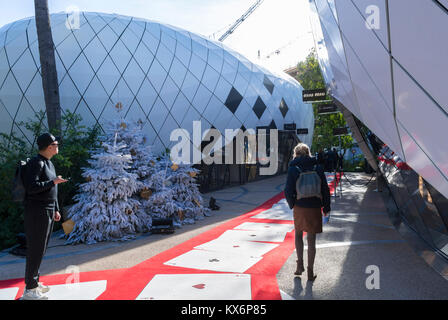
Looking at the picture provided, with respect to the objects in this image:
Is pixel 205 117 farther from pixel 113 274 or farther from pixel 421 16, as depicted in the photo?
pixel 421 16

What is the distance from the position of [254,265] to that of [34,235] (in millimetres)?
2947

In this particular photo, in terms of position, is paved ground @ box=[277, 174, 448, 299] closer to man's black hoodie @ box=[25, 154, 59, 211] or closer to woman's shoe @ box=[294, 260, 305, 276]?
woman's shoe @ box=[294, 260, 305, 276]

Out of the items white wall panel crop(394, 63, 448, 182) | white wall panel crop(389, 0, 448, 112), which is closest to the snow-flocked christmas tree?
white wall panel crop(394, 63, 448, 182)

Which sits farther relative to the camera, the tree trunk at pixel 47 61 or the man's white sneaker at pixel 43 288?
the tree trunk at pixel 47 61

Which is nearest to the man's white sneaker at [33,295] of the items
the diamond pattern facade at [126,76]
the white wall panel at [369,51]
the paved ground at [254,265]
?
the paved ground at [254,265]

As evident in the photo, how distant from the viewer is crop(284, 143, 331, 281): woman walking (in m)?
3.87

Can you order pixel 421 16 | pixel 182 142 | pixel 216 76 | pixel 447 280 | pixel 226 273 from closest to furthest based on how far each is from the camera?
pixel 421 16 → pixel 447 280 → pixel 226 273 → pixel 182 142 → pixel 216 76

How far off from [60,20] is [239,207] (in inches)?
518

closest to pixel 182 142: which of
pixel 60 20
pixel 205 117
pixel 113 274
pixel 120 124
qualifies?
pixel 205 117

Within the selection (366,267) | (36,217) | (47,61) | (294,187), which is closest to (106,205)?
(36,217)

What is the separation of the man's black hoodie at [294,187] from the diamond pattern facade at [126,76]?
8.95 meters

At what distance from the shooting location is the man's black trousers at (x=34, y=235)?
134 inches

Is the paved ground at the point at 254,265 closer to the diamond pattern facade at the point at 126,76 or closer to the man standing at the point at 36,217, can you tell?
the man standing at the point at 36,217

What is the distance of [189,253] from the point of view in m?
5.21
